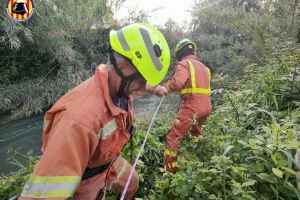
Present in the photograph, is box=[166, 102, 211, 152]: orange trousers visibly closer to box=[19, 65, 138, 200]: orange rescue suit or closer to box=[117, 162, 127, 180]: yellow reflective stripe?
box=[117, 162, 127, 180]: yellow reflective stripe

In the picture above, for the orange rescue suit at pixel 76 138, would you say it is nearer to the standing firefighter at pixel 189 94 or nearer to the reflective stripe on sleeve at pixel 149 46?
the reflective stripe on sleeve at pixel 149 46

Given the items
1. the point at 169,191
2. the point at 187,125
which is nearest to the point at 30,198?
the point at 169,191

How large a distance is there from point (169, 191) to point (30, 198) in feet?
3.85

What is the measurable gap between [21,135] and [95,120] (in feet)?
29.4

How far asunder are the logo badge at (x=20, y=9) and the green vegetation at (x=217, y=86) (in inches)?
14.8

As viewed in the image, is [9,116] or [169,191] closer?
[169,191]

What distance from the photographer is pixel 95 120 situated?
1.98 m

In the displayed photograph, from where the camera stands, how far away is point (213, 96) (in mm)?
8484

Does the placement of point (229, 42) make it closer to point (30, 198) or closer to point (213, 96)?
point (213, 96)

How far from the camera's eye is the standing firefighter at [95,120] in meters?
1.81

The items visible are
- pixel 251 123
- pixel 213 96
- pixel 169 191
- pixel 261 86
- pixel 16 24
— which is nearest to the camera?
pixel 169 191

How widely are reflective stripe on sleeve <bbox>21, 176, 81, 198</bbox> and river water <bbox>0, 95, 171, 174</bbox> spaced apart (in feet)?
19.7

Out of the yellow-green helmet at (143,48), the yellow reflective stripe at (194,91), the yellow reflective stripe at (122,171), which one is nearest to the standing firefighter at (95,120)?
the yellow-green helmet at (143,48)

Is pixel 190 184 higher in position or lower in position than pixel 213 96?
higher
